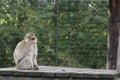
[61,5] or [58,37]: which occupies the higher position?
[61,5]

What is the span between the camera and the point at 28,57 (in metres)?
9.01

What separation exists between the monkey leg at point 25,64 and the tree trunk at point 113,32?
1.81 meters

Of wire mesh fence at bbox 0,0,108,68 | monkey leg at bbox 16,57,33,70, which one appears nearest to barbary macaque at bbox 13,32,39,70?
monkey leg at bbox 16,57,33,70

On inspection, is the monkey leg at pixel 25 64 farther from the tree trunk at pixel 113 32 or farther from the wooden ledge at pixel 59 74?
the tree trunk at pixel 113 32

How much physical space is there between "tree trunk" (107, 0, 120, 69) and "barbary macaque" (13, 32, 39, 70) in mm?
1637

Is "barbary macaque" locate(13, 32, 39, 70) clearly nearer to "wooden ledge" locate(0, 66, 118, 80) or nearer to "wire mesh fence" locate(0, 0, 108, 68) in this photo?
"wooden ledge" locate(0, 66, 118, 80)

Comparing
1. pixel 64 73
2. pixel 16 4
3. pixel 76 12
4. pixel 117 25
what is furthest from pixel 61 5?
pixel 64 73

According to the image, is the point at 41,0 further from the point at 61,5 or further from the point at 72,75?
the point at 72,75

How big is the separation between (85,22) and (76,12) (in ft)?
1.15

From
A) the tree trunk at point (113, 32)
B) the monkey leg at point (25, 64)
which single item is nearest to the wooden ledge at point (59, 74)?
the monkey leg at point (25, 64)

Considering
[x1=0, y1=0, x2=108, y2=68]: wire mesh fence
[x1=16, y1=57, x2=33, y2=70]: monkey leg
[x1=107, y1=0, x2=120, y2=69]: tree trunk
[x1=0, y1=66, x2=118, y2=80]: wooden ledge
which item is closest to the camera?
[x1=0, y1=66, x2=118, y2=80]: wooden ledge

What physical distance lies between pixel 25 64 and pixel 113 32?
202cm

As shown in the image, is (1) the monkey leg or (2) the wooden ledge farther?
(1) the monkey leg

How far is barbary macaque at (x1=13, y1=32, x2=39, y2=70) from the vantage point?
8.85 metres
